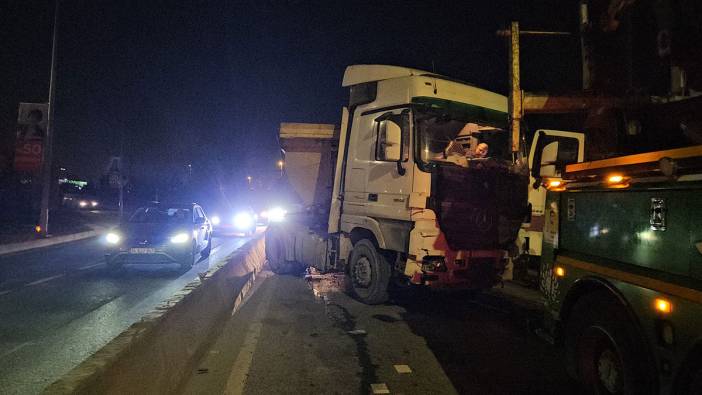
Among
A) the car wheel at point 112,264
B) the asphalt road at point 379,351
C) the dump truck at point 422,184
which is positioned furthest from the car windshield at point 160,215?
the dump truck at point 422,184

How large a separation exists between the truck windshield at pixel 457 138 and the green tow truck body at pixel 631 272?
2.50 m

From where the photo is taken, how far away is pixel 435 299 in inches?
327

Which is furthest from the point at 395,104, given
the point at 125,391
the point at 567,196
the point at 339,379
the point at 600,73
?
the point at 600,73

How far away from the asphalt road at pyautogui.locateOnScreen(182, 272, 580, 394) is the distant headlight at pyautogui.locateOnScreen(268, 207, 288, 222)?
3090 mm

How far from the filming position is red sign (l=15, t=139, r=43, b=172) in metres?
18.5

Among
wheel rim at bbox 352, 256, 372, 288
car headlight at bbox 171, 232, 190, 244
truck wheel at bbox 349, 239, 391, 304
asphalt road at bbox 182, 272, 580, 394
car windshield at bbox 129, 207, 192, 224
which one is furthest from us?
car windshield at bbox 129, 207, 192, 224

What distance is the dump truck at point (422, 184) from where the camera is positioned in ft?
21.6

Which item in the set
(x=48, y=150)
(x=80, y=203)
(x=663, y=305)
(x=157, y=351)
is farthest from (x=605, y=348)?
(x=80, y=203)

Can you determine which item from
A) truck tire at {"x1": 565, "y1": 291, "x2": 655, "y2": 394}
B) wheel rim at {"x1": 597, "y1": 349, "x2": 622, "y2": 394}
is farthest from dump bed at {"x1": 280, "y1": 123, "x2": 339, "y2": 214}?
wheel rim at {"x1": 597, "y1": 349, "x2": 622, "y2": 394}

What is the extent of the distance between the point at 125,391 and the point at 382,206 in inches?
184

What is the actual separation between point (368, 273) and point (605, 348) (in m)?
4.34

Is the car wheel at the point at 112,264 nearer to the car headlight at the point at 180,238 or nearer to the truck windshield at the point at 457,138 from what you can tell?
the car headlight at the point at 180,238

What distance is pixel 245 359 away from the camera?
4.96 meters

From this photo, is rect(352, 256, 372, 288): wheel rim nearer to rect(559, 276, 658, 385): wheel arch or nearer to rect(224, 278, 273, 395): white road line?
rect(224, 278, 273, 395): white road line
